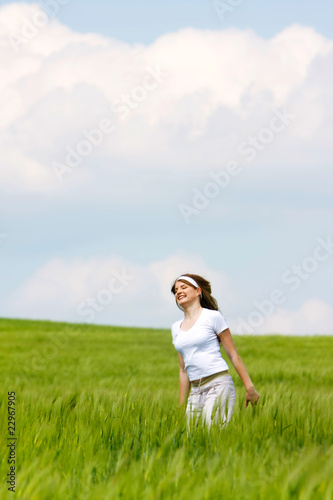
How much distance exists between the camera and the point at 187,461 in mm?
3998

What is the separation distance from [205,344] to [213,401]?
52cm

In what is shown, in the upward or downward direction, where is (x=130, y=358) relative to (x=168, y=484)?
upward

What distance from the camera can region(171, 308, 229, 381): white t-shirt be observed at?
5410 millimetres

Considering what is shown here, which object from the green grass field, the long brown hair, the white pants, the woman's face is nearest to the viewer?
the green grass field

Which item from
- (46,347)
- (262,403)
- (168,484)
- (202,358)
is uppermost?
(46,347)

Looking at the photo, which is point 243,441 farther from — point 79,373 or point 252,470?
point 79,373

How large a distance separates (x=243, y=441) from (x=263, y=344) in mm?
17100

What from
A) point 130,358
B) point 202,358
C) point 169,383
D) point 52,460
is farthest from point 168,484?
point 130,358

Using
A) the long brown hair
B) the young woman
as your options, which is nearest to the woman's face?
the young woman

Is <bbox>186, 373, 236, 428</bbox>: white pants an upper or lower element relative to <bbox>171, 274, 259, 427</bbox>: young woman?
lower

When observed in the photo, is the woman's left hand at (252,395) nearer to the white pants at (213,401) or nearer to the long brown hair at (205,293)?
the white pants at (213,401)

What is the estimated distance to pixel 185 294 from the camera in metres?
5.56

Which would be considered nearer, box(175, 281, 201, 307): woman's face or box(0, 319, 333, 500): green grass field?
box(0, 319, 333, 500): green grass field

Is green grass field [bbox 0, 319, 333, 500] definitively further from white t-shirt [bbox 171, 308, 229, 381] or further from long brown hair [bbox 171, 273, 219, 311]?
long brown hair [bbox 171, 273, 219, 311]
